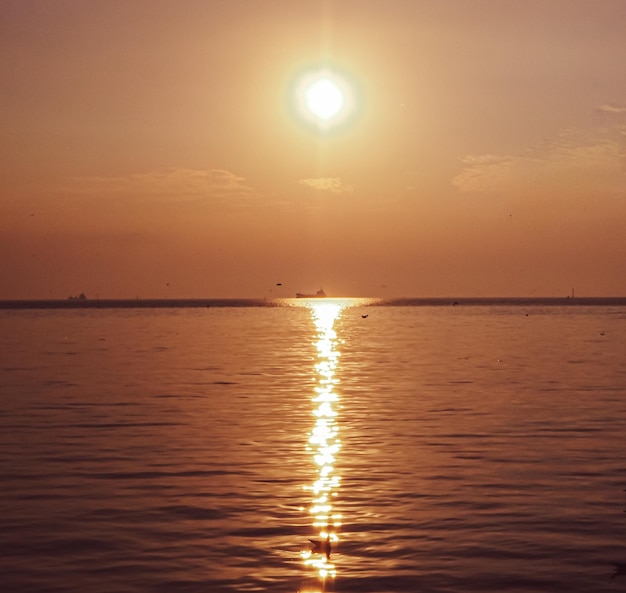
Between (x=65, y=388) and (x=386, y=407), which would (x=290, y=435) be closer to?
(x=386, y=407)

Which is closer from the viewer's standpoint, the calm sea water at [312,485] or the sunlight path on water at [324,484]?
the calm sea water at [312,485]

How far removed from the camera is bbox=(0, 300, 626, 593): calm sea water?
15117 millimetres

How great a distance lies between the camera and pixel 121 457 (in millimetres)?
25406

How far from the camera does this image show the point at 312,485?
70.8 feet

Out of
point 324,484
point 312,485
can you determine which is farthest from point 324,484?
point 312,485

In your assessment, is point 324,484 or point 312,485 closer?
point 312,485

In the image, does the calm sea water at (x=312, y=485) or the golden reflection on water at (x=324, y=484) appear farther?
the golden reflection on water at (x=324, y=484)

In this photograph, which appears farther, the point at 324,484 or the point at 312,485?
the point at 324,484

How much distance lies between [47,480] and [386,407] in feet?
56.3

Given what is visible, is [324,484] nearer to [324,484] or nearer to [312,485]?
[324,484]

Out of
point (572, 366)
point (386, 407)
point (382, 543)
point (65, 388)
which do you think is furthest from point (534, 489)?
point (572, 366)

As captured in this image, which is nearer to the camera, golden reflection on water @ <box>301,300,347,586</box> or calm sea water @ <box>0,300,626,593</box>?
calm sea water @ <box>0,300,626,593</box>

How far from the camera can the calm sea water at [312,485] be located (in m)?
15.1

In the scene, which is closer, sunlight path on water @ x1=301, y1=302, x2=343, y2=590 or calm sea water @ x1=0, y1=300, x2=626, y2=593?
calm sea water @ x1=0, y1=300, x2=626, y2=593
